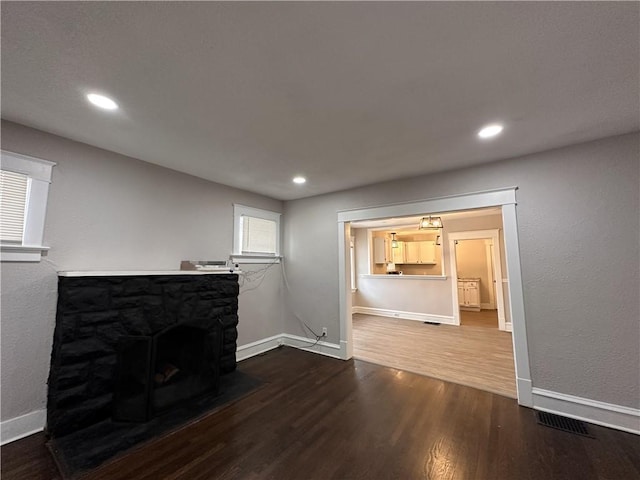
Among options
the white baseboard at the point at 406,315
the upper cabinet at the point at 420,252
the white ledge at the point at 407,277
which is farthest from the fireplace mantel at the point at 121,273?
the upper cabinet at the point at 420,252

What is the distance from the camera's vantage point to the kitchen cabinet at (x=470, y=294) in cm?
771

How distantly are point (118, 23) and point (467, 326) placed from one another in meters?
6.85

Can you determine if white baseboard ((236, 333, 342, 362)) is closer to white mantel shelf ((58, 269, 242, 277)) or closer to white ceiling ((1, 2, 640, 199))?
white mantel shelf ((58, 269, 242, 277))

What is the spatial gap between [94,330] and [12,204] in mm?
1201

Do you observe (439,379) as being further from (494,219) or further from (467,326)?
(494,219)

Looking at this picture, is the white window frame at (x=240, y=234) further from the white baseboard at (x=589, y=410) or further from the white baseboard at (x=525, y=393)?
the white baseboard at (x=589, y=410)

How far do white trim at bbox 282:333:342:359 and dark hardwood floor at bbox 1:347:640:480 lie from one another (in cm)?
106

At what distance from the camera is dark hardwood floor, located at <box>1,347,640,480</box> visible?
67.9 inches

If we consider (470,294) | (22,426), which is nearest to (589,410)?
(22,426)

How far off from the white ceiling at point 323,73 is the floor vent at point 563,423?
2.54 m

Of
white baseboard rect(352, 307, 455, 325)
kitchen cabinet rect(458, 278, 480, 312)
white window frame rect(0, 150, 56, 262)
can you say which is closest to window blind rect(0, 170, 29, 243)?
white window frame rect(0, 150, 56, 262)

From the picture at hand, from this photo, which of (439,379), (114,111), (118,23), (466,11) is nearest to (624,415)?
(439,379)

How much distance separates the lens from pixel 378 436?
2090 millimetres

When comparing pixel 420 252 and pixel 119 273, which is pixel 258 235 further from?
pixel 420 252
